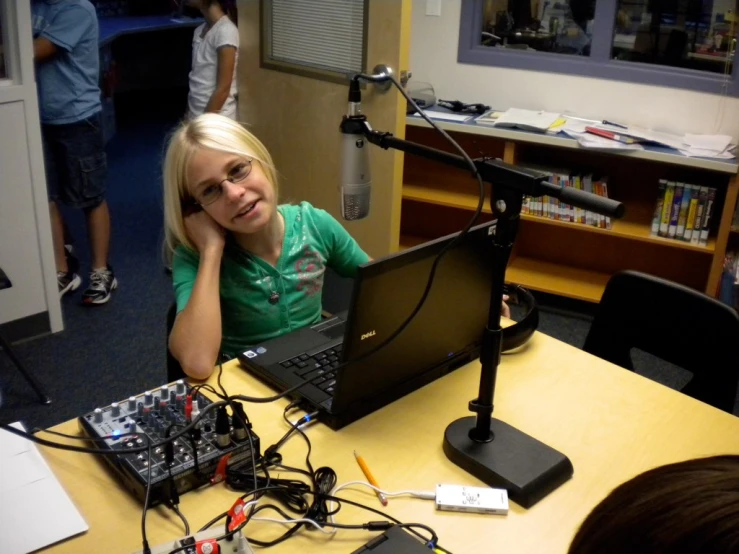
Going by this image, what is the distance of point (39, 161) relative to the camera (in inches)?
106

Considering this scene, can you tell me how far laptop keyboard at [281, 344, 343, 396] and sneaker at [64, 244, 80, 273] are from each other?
2330mm

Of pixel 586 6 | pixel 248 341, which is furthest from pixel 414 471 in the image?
pixel 586 6

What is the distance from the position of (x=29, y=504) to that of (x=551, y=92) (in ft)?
9.65

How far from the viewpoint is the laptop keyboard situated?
1.35 metres

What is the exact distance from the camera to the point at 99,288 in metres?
3.24

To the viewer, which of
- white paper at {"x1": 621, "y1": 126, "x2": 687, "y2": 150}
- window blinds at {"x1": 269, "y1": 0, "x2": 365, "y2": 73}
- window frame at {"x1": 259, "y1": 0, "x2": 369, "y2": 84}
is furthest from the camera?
white paper at {"x1": 621, "y1": 126, "x2": 687, "y2": 150}

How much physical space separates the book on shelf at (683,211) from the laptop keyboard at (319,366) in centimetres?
206

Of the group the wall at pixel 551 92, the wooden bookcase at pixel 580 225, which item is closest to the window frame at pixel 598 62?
the wall at pixel 551 92

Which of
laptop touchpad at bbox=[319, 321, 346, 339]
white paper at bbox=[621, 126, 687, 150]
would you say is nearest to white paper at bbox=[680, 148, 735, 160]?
white paper at bbox=[621, 126, 687, 150]

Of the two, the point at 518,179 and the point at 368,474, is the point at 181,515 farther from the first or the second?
the point at 518,179

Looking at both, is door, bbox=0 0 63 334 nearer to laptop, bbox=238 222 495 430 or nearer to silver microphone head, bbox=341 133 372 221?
laptop, bbox=238 222 495 430

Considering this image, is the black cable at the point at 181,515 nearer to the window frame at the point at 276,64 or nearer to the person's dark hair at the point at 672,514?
the person's dark hair at the point at 672,514

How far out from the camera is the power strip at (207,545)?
972mm

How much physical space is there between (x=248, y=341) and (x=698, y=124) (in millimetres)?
2363
